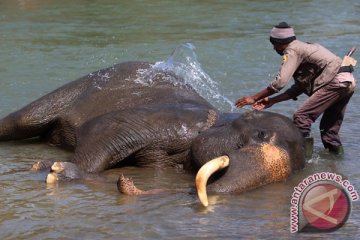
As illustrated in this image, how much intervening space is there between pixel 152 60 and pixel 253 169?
25.3 feet

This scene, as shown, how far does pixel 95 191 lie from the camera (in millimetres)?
6582

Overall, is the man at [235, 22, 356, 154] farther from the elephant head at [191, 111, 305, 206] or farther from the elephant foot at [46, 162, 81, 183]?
the elephant foot at [46, 162, 81, 183]

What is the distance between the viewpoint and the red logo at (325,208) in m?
5.68

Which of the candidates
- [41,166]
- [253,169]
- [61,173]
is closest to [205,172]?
[253,169]

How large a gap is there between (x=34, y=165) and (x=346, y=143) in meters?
3.16

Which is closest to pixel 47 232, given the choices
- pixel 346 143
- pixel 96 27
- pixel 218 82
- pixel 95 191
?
pixel 95 191

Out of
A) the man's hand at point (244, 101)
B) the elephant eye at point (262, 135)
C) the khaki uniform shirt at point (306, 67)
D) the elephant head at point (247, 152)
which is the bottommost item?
the elephant head at point (247, 152)

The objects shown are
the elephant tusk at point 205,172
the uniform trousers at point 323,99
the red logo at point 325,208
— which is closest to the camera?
the red logo at point 325,208

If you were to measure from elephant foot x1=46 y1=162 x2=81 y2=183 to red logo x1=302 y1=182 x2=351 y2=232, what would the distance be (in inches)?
76.5

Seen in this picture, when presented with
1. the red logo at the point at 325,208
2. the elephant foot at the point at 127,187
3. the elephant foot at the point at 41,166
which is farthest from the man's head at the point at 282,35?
the elephant foot at the point at 41,166

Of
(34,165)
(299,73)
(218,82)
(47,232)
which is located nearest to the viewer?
(47,232)

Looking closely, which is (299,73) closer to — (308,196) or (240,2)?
(308,196)

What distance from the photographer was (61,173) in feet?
22.4

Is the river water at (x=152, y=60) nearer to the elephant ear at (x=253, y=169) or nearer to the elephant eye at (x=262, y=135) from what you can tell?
the elephant ear at (x=253, y=169)
